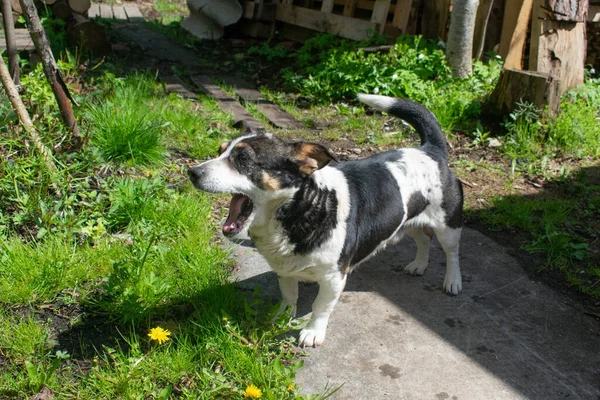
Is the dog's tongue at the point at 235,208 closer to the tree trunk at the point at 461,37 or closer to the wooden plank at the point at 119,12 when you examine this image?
the tree trunk at the point at 461,37

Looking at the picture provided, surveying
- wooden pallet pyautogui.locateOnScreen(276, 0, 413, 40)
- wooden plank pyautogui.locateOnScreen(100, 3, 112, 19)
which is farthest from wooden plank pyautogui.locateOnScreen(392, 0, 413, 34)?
wooden plank pyautogui.locateOnScreen(100, 3, 112, 19)

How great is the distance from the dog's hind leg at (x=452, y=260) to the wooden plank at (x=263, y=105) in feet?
9.79

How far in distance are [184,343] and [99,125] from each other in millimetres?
2372

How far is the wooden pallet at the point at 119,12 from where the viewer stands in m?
11.7

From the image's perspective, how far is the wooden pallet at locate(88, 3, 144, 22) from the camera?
11717 millimetres

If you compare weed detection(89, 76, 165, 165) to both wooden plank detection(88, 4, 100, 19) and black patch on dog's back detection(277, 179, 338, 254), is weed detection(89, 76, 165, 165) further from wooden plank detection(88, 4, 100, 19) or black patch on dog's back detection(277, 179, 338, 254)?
wooden plank detection(88, 4, 100, 19)

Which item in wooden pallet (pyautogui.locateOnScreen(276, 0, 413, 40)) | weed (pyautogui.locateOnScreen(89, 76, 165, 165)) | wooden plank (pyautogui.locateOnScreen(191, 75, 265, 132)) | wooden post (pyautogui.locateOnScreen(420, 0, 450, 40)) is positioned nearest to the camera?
weed (pyautogui.locateOnScreen(89, 76, 165, 165))

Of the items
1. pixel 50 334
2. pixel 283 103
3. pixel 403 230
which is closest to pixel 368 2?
pixel 283 103

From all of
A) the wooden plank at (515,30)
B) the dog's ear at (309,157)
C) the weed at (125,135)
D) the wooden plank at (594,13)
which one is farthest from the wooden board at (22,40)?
the wooden plank at (594,13)

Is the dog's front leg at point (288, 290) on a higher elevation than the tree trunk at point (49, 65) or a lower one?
lower

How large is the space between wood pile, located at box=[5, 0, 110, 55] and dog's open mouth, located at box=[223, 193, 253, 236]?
17.5ft

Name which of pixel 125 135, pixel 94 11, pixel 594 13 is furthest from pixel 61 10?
pixel 594 13

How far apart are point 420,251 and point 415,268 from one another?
129 mm

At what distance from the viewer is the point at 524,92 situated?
586 cm
